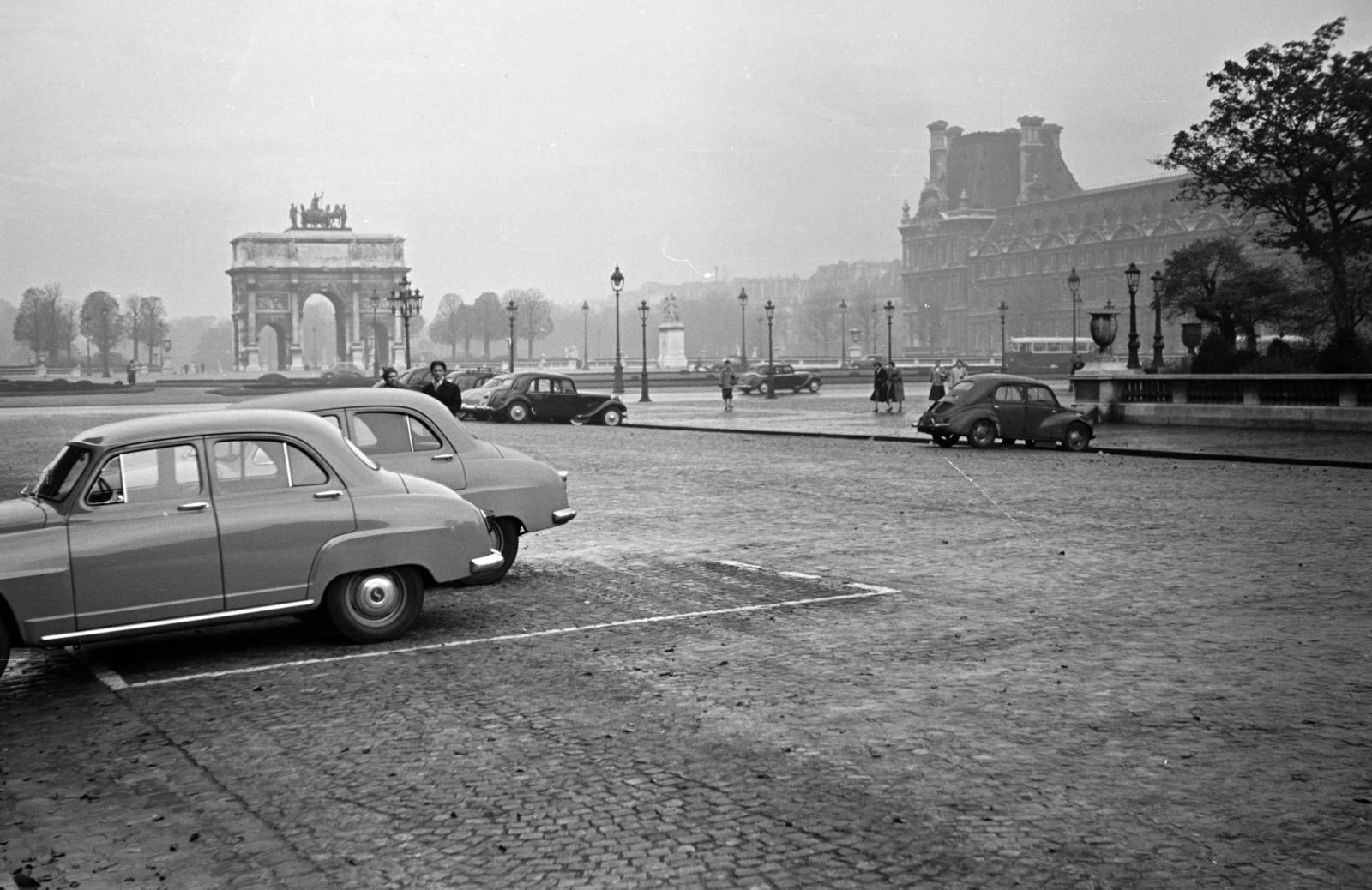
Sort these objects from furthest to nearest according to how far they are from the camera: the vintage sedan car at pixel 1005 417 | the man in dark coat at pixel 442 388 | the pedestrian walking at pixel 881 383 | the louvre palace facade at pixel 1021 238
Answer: the louvre palace facade at pixel 1021 238, the pedestrian walking at pixel 881 383, the vintage sedan car at pixel 1005 417, the man in dark coat at pixel 442 388

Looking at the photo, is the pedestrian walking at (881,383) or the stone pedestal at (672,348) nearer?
the pedestrian walking at (881,383)

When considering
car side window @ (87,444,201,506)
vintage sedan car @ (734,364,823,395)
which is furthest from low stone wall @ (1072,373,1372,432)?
vintage sedan car @ (734,364,823,395)

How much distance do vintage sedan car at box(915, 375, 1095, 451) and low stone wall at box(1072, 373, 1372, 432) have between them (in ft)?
21.9

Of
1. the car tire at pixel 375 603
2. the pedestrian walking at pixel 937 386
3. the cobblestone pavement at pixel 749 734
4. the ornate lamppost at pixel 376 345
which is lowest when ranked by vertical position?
the cobblestone pavement at pixel 749 734

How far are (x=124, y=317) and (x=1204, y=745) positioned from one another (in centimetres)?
16675

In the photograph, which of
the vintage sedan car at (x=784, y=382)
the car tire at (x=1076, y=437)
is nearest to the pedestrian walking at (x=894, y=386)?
the car tire at (x=1076, y=437)

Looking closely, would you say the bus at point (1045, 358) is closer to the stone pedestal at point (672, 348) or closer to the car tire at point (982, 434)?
the stone pedestal at point (672, 348)

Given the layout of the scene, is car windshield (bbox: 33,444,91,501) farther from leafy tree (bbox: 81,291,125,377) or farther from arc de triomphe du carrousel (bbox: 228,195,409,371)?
leafy tree (bbox: 81,291,125,377)

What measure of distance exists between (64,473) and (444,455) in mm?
3275

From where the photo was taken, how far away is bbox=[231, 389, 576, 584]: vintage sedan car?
10.6m

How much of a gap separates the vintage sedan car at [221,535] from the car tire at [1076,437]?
734 inches

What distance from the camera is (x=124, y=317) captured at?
15925 cm

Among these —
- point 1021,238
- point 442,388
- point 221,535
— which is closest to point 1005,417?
point 442,388

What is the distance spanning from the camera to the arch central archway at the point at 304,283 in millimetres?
114562
